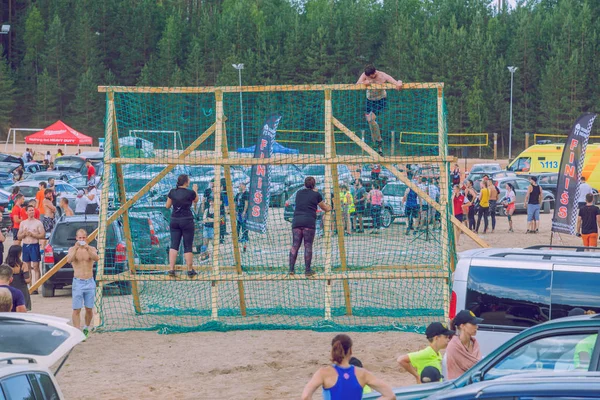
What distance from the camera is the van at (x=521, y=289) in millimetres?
9641

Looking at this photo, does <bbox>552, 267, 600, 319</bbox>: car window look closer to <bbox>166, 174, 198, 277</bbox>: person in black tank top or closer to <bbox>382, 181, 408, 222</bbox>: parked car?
<bbox>166, 174, 198, 277</bbox>: person in black tank top

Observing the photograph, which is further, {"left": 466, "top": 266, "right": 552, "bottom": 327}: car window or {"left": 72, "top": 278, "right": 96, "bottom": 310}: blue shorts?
{"left": 72, "top": 278, "right": 96, "bottom": 310}: blue shorts

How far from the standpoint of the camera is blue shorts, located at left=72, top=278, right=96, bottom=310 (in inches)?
524

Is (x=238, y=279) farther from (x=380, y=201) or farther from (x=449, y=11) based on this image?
(x=449, y=11)

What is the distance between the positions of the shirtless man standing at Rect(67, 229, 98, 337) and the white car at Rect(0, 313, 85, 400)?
20.2ft

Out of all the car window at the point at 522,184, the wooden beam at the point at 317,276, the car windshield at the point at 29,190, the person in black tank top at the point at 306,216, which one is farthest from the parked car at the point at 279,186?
the car window at the point at 522,184

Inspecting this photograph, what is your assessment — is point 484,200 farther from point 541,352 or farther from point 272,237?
point 541,352

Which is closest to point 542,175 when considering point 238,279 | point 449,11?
point 238,279

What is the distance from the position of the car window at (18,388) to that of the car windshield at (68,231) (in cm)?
1232

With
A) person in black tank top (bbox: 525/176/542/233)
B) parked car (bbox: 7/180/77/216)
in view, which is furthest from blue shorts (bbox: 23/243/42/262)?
person in black tank top (bbox: 525/176/542/233)

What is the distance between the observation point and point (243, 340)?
13.3 m

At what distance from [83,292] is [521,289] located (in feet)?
21.8

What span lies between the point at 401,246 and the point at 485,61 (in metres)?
49.6

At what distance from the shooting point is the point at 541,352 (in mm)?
6711
